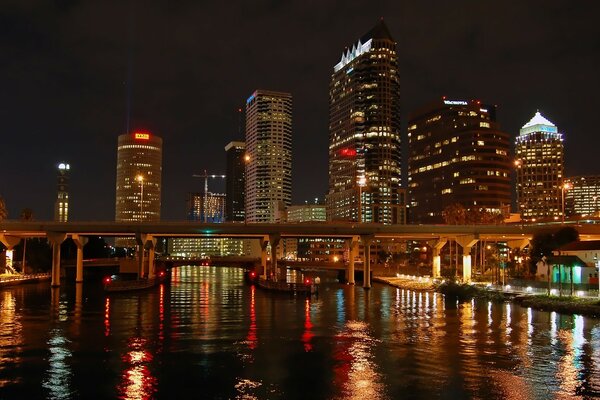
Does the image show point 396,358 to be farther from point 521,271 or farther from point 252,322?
point 521,271

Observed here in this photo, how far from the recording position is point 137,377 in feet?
114

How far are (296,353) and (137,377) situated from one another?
1207cm

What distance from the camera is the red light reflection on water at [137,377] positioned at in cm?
3131

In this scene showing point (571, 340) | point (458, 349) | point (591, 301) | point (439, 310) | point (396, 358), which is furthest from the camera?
point (439, 310)

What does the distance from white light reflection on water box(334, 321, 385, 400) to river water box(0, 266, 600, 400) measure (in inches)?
2.7

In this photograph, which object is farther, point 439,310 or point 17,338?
point 439,310

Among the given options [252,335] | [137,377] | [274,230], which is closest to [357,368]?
[137,377]

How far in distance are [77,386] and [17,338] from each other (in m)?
19.6

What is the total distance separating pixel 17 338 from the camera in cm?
4931

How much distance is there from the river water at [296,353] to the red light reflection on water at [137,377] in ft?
0.24

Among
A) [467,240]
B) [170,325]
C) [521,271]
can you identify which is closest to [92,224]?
[170,325]

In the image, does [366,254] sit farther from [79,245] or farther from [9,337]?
[9,337]

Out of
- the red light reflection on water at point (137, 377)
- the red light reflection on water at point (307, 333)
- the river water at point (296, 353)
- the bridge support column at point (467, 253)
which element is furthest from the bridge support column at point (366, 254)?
the red light reflection on water at point (137, 377)

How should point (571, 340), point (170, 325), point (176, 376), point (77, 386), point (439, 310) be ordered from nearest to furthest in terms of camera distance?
point (77, 386) < point (176, 376) < point (571, 340) < point (170, 325) < point (439, 310)
